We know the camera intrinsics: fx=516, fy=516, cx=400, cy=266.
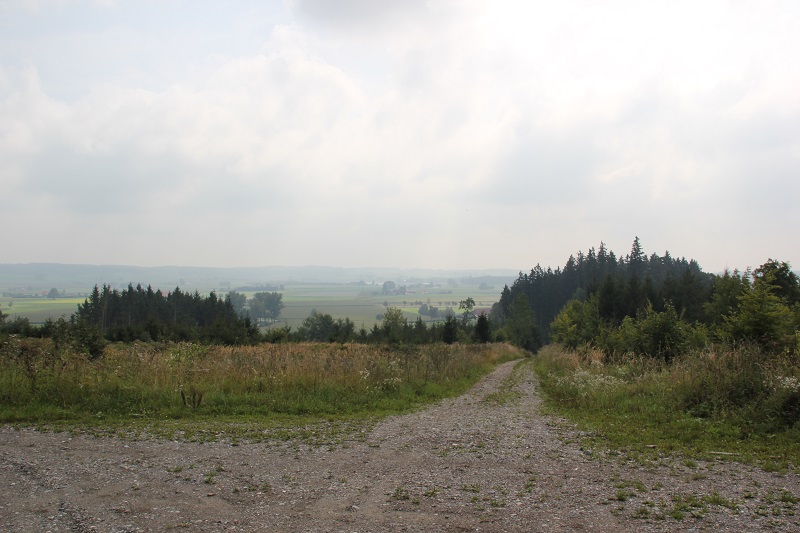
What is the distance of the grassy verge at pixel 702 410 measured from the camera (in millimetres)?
8891

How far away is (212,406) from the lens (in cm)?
1249

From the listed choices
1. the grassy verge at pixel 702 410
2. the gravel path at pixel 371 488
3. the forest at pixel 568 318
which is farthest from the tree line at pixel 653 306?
the gravel path at pixel 371 488

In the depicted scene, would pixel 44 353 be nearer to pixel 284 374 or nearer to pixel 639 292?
pixel 284 374

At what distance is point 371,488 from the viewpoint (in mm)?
6664

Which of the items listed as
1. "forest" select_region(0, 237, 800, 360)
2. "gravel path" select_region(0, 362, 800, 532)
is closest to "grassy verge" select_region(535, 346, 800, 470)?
"gravel path" select_region(0, 362, 800, 532)

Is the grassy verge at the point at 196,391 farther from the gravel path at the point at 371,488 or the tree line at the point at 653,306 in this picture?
the tree line at the point at 653,306

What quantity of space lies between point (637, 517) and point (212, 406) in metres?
9.94

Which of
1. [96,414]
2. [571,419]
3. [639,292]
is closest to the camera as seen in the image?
[96,414]

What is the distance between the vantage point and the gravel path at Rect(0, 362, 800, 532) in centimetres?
546

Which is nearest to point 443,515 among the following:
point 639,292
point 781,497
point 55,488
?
point 781,497

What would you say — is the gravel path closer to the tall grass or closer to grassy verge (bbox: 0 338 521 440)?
grassy verge (bbox: 0 338 521 440)

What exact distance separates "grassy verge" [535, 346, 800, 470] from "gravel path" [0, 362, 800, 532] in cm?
104

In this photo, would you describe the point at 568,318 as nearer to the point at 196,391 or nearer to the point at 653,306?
the point at 653,306

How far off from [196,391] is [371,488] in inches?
306
